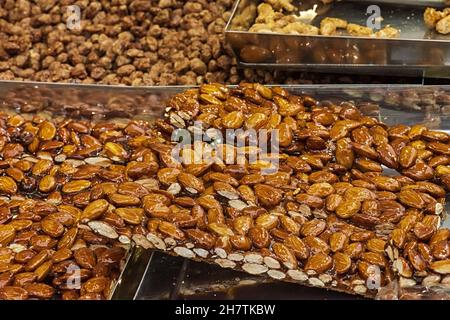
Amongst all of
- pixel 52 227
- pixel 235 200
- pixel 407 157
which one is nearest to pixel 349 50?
pixel 407 157

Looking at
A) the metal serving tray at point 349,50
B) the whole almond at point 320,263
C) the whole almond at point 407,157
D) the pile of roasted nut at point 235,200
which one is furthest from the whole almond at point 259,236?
the metal serving tray at point 349,50

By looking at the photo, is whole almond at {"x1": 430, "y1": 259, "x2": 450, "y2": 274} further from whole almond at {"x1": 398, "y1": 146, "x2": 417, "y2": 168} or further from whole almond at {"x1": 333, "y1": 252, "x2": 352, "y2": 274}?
whole almond at {"x1": 398, "y1": 146, "x2": 417, "y2": 168}

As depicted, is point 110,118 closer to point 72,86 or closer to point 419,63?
point 72,86

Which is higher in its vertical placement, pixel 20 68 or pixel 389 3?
pixel 389 3

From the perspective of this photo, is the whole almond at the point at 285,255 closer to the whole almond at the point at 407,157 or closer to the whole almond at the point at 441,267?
the whole almond at the point at 441,267

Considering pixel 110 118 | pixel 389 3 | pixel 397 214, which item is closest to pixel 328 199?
pixel 397 214

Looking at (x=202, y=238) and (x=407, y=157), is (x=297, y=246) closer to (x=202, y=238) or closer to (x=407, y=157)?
(x=202, y=238)
